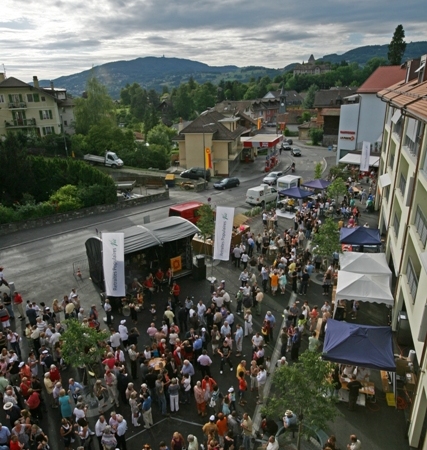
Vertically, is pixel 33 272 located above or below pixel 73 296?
below

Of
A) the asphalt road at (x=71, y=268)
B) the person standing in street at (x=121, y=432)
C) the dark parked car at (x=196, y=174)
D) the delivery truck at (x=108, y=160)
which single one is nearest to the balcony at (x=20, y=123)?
the delivery truck at (x=108, y=160)

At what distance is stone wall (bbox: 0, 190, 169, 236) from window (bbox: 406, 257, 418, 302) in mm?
25770

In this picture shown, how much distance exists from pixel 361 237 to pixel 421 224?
7675mm

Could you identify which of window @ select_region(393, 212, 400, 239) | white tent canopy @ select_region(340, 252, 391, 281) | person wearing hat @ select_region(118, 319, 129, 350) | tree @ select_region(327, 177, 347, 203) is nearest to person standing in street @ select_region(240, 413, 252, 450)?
person wearing hat @ select_region(118, 319, 129, 350)

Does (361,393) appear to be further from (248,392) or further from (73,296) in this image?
(73,296)

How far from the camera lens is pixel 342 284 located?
1627 cm

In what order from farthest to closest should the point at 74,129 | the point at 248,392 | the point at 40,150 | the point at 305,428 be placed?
the point at 74,129, the point at 40,150, the point at 248,392, the point at 305,428

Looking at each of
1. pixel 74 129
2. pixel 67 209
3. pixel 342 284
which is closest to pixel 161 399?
pixel 342 284

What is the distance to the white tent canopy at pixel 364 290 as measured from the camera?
15555mm

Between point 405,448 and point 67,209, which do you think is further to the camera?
point 67,209

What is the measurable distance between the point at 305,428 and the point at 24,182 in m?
33.9

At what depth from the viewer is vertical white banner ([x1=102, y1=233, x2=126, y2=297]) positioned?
1659cm

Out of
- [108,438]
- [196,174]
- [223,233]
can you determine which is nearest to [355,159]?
[196,174]

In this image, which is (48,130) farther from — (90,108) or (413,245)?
(413,245)
